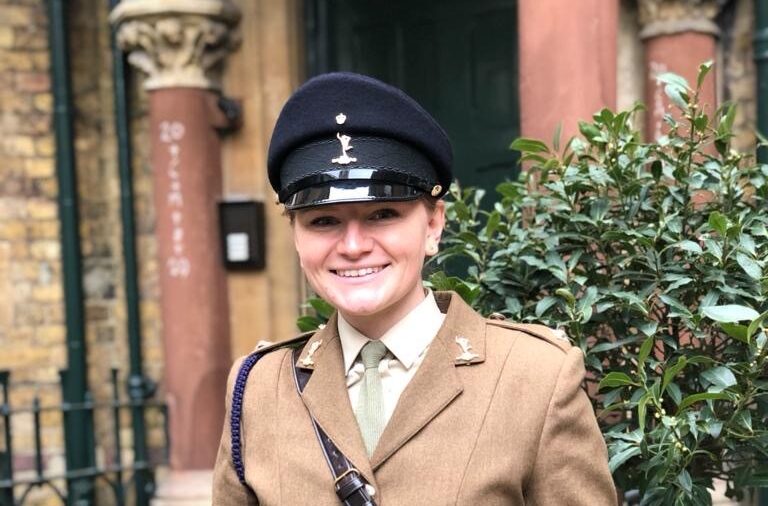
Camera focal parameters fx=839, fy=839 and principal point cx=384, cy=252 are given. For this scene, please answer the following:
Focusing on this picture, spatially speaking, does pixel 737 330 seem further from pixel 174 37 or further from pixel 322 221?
pixel 174 37

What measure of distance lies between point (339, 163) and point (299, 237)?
16 cm

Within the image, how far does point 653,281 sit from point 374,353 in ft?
2.71

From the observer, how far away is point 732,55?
14.0 feet

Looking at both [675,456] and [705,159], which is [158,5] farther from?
[675,456]

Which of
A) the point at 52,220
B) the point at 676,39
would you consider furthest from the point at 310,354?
the point at 52,220

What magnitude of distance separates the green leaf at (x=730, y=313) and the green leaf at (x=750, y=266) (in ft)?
0.74

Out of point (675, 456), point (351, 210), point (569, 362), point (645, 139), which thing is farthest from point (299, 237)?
point (645, 139)

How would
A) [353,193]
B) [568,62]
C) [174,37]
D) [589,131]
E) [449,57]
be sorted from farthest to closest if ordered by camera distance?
[449,57] → [174,37] → [568,62] → [589,131] → [353,193]

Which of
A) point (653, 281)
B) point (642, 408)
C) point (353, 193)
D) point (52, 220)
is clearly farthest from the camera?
point (52, 220)

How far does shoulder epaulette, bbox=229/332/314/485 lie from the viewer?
1681mm

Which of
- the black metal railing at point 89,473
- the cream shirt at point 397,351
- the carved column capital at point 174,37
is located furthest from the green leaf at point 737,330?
the carved column capital at point 174,37

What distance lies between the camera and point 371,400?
1570 millimetres

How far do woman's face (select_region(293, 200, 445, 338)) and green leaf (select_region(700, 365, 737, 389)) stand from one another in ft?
2.42

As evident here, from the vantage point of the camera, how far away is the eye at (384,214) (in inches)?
60.2
